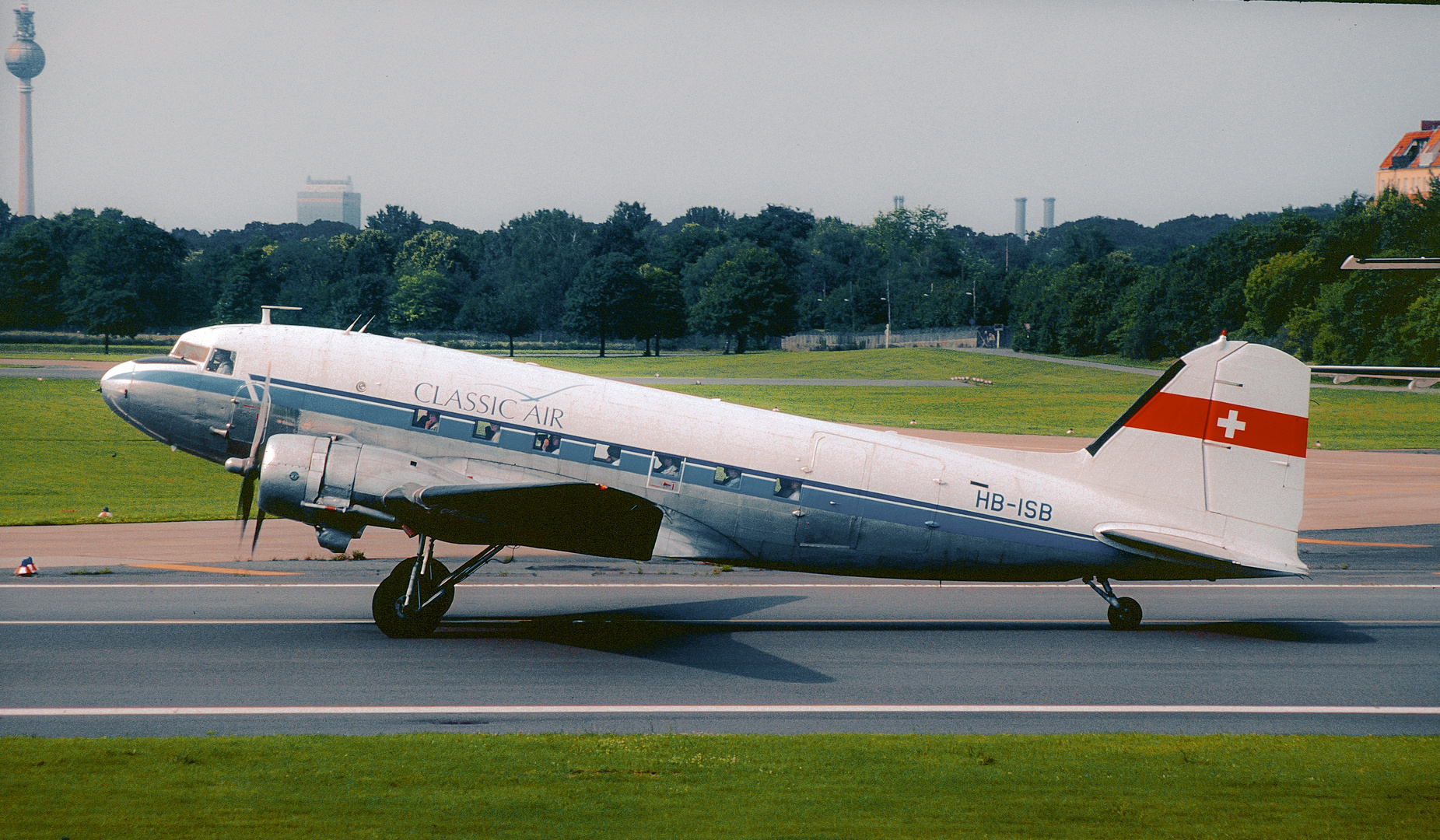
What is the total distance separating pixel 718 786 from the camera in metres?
8.87

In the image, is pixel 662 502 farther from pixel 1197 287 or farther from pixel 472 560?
pixel 1197 287

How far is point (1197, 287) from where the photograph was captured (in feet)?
124

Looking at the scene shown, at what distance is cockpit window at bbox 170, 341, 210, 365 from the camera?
47.8 feet

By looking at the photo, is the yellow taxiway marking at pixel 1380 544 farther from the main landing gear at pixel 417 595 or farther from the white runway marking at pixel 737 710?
the main landing gear at pixel 417 595

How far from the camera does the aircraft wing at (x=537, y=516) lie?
12.5 meters

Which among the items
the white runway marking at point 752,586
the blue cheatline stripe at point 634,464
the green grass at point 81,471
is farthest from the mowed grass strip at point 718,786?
the green grass at point 81,471

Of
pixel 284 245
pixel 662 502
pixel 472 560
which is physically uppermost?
pixel 284 245

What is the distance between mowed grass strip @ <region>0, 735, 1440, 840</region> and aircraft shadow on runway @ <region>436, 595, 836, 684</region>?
9.99ft

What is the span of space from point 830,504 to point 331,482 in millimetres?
6944

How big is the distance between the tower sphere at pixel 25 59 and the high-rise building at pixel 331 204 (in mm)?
6952

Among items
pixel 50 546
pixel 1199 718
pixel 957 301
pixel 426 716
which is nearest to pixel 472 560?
pixel 426 716

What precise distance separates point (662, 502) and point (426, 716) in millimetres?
4618

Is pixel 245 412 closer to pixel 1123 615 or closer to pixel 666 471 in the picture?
pixel 666 471

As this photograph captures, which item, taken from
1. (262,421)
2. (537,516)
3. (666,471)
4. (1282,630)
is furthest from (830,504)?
(262,421)
